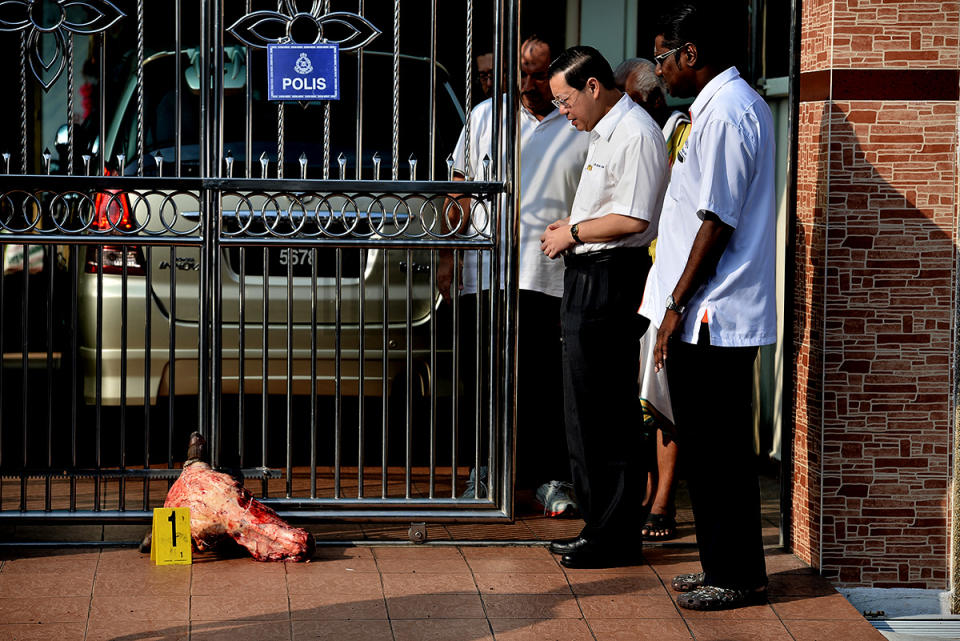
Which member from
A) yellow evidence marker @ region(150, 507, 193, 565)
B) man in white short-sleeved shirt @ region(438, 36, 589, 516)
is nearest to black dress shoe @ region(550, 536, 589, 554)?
man in white short-sleeved shirt @ region(438, 36, 589, 516)

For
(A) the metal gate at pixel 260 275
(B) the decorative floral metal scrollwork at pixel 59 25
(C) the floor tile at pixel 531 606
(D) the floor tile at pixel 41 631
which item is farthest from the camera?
(A) the metal gate at pixel 260 275

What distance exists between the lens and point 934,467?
5.02 metres

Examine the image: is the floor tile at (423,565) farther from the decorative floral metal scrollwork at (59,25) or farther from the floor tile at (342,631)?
the decorative floral metal scrollwork at (59,25)

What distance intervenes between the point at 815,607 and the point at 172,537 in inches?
89.8

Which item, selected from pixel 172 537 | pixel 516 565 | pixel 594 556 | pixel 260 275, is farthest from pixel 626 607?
pixel 260 275

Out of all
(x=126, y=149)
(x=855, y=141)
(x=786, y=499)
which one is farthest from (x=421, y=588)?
(x=126, y=149)

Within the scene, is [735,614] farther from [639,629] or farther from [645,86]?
[645,86]

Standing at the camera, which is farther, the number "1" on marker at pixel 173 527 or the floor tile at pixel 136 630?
the number "1" on marker at pixel 173 527

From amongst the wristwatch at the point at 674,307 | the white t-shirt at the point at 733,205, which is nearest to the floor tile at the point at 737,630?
the white t-shirt at the point at 733,205

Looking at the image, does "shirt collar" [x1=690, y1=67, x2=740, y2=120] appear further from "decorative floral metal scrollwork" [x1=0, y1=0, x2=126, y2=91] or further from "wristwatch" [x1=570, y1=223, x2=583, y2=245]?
"decorative floral metal scrollwork" [x1=0, y1=0, x2=126, y2=91]

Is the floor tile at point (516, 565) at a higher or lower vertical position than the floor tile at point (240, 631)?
higher

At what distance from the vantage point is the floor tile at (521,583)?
4656mm

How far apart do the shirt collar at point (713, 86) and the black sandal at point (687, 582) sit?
1593 millimetres

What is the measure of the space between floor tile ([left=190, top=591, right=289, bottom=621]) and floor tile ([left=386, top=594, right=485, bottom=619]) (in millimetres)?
364
